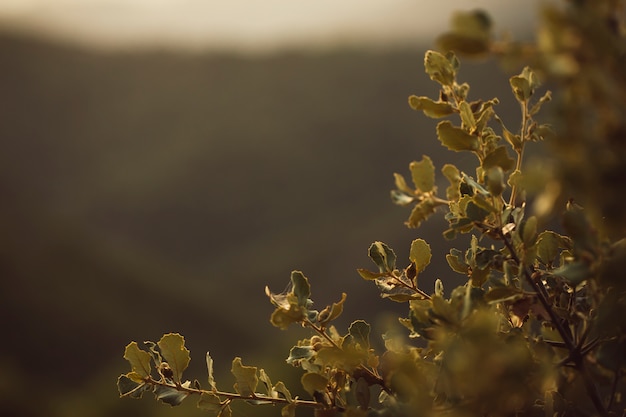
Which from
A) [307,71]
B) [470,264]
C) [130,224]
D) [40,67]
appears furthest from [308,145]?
[470,264]

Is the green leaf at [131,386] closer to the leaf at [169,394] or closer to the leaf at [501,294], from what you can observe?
the leaf at [169,394]

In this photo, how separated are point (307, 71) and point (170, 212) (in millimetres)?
5863

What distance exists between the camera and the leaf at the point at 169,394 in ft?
2.34

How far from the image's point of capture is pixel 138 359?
71 centimetres

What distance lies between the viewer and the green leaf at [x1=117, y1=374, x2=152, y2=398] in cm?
73

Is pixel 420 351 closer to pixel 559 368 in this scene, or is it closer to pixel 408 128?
pixel 559 368

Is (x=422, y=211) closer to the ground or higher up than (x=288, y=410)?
higher up

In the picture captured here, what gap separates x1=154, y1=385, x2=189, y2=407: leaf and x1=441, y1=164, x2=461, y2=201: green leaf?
44 cm

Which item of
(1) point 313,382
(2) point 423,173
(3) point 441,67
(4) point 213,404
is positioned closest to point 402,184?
(2) point 423,173

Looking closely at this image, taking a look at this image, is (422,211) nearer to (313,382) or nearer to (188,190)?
(313,382)

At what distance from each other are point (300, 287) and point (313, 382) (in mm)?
109

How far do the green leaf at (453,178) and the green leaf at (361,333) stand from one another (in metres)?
0.22

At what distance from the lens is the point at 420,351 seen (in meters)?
0.73

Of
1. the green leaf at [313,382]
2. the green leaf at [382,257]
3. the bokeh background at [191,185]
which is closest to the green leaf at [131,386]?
the green leaf at [313,382]
